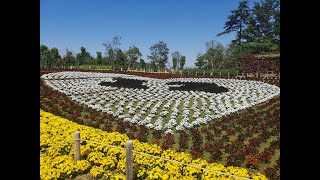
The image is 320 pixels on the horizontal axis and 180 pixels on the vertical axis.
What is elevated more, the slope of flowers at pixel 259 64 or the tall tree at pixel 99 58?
the tall tree at pixel 99 58

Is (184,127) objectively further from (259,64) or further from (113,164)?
(259,64)

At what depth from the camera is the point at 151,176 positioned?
600 cm

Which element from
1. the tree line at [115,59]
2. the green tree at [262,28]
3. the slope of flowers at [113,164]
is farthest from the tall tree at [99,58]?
the slope of flowers at [113,164]

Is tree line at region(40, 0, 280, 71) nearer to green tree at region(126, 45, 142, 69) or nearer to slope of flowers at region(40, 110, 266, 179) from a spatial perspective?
green tree at region(126, 45, 142, 69)

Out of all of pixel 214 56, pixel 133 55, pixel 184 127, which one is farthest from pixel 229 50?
pixel 184 127

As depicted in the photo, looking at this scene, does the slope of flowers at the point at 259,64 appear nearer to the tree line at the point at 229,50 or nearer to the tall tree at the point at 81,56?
the tree line at the point at 229,50

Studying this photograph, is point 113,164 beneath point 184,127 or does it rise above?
beneath

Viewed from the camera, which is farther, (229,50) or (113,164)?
(229,50)

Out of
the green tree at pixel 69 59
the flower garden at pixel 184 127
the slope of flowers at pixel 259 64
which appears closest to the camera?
the flower garden at pixel 184 127

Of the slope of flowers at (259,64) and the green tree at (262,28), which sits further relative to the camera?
the green tree at (262,28)

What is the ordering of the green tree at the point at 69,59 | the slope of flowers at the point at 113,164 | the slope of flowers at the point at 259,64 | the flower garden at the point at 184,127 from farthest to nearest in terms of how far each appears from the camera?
the green tree at the point at 69,59 < the slope of flowers at the point at 259,64 < the flower garden at the point at 184,127 < the slope of flowers at the point at 113,164

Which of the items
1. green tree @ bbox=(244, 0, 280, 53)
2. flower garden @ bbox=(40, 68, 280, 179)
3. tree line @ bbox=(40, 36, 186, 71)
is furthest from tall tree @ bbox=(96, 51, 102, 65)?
flower garden @ bbox=(40, 68, 280, 179)

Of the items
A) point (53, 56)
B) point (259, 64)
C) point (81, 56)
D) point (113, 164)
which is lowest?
point (113, 164)

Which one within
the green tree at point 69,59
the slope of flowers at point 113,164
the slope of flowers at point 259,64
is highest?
the green tree at point 69,59
